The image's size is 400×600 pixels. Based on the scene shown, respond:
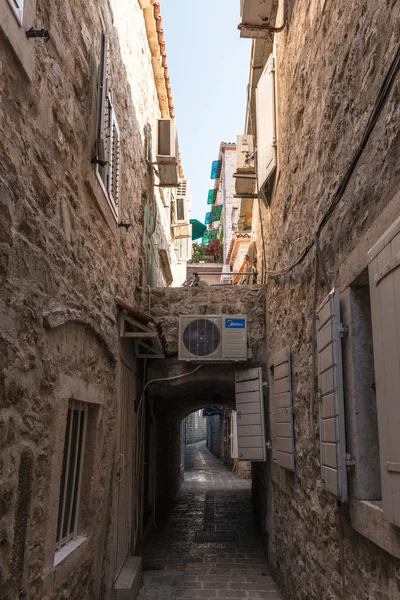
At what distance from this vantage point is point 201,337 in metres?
7.05

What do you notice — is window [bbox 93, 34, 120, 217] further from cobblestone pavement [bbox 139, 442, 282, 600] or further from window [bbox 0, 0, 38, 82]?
cobblestone pavement [bbox 139, 442, 282, 600]

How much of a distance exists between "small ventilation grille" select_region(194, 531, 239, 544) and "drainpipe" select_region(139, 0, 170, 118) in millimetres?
7475

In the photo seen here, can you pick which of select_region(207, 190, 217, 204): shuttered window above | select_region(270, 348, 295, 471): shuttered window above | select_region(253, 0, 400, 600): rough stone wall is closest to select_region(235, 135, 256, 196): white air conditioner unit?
select_region(253, 0, 400, 600): rough stone wall

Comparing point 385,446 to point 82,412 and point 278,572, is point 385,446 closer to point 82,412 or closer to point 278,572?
point 82,412

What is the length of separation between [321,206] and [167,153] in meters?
5.05

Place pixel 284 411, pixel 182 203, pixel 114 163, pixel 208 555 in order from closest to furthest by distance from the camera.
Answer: pixel 114 163, pixel 284 411, pixel 208 555, pixel 182 203

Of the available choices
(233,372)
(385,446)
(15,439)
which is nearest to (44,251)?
(15,439)

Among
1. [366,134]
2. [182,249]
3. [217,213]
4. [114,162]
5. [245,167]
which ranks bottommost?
[366,134]

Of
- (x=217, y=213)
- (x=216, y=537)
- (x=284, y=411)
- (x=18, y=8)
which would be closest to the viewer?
(x=18, y=8)

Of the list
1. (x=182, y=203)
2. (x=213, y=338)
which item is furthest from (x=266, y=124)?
(x=182, y=203)

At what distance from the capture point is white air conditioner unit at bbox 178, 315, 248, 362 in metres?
6.98

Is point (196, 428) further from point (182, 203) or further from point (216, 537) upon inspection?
point (216, 537)

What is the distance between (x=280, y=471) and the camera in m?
5.73

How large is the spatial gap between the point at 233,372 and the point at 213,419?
21.7 meters
